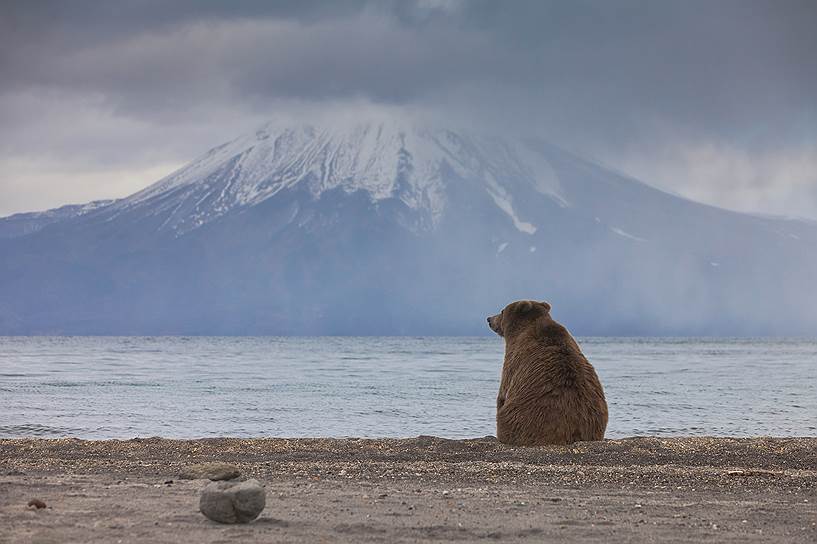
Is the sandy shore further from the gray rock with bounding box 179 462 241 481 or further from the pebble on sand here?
the gray rock with bounding box 179 462 241 481

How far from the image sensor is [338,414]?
80.8ft

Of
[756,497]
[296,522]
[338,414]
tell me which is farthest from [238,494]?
[338,414]

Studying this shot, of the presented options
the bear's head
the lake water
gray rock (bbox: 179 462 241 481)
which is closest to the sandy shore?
gray rock (bbox: 179 462 241 481)

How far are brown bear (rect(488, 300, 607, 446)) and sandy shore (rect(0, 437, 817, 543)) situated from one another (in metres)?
0.38

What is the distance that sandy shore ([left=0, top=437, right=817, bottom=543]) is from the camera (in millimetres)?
7727

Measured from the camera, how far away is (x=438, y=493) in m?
9.49

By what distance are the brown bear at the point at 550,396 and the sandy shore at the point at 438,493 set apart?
38 centimetres

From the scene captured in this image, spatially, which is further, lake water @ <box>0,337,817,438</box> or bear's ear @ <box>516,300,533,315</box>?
lake water @ <box>0,337,817,438</box>

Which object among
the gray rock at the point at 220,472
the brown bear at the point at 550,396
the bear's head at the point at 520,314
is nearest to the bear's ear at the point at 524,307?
the bear's head at the point at 520,314

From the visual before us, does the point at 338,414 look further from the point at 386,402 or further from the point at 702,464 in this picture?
the point at 702,464

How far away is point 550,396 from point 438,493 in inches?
158

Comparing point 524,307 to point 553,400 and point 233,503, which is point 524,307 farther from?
point 233,503

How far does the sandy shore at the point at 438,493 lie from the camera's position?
25.3ft

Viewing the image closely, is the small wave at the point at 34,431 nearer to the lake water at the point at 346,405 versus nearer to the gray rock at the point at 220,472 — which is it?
the lake water at the point at 346,405
